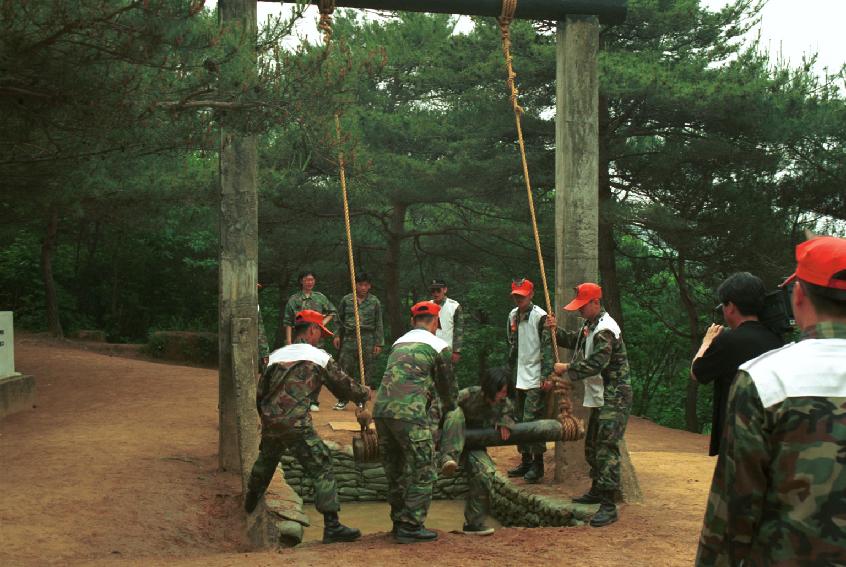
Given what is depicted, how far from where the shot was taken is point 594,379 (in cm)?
726

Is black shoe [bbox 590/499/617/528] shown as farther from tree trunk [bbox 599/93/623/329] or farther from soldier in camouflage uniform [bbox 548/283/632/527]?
tree trunk [bbox 599/93/623/329]

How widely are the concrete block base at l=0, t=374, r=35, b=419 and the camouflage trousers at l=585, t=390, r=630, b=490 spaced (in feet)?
25.1

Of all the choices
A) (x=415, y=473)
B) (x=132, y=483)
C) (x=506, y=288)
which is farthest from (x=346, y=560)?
(x=506, y=288)

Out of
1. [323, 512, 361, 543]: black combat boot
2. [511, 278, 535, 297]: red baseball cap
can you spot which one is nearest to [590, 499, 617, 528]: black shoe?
[323, 512, 361, 543]: black combat boot

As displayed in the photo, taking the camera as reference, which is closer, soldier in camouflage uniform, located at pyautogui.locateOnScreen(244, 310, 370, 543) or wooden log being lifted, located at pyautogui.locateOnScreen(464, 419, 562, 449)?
soldier in camouflage uniform, located at pyautogui.locateOnScreen(244, 310, 370, 543)

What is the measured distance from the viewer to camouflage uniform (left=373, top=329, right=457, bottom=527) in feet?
20.6

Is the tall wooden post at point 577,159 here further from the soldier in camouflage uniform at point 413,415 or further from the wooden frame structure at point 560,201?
the soldier in camouflage uniform at point 413,415

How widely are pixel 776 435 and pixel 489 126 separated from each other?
13.7 m

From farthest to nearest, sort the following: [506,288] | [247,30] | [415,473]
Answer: [506,288] → [247,30] → [415,473]

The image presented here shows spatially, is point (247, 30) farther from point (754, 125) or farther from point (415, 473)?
point (754, 125)

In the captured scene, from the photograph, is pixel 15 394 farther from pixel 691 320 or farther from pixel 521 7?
pixel 691 320

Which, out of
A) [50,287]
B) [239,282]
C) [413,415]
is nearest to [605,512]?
[413,415]

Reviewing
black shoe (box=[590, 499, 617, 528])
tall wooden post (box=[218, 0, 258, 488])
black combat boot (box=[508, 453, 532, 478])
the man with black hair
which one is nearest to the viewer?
the man with black hair

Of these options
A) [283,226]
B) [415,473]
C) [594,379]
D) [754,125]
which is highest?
[754,125]
